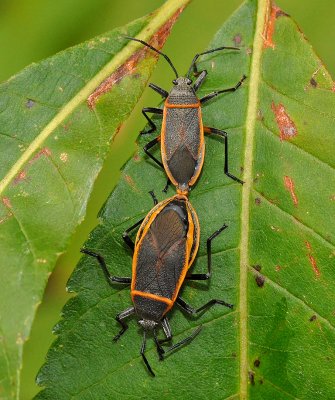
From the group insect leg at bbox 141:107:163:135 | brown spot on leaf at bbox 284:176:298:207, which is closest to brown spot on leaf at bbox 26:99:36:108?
insect leg at bbox 141:107:163:135

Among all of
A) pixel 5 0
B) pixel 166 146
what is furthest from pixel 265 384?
pixel 5 0

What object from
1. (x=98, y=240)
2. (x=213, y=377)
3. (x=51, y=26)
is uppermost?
(x=51, y=26)

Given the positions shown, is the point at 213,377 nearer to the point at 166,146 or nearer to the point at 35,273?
the point at 35,273

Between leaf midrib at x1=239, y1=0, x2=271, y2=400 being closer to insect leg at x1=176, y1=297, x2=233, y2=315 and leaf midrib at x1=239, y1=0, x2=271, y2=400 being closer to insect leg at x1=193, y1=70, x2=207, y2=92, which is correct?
insect leg at x1=176, y1=297, x2=233, y2=315

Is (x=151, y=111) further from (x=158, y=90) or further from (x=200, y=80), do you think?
(x=200, y=80)

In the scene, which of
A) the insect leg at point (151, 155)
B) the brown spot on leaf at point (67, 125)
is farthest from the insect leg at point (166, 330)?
the brown spot on leaf at point (67, 125)

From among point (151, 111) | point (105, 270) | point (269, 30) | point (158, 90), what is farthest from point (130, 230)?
point (269, 30)
